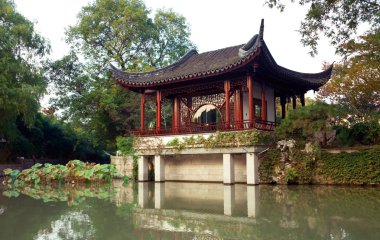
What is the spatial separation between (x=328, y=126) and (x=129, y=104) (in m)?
13.3

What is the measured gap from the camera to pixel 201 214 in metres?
7.61

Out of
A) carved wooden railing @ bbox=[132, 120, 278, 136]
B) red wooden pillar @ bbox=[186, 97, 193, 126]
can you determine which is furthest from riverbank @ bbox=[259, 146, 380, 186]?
red wooden pillar @ bbox=[186, 97, 193, 126]

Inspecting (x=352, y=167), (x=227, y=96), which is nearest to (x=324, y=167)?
(x=352, y=167)

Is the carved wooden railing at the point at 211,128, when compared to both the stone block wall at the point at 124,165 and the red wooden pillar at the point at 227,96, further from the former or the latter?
the stone block wall at the point at 124,165

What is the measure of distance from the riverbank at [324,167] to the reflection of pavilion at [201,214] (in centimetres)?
336

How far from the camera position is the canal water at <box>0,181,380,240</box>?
18.4 feet

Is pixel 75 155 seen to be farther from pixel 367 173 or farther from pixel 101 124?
pixel 367 173

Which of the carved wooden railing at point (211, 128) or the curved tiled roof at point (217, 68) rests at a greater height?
the curved tiled roof at point (217, 68)

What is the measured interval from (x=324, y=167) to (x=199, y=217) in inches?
302

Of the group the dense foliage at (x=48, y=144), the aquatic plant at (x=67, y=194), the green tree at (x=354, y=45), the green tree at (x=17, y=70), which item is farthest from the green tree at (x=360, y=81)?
the dense foliage at (x=48, y=144)

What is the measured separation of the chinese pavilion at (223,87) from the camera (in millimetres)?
14398

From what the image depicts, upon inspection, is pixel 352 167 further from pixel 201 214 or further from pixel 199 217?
pixel 199 217

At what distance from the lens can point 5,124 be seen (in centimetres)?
2081

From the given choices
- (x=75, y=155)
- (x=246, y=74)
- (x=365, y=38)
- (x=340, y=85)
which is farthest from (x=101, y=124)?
(x=365, y=38)
